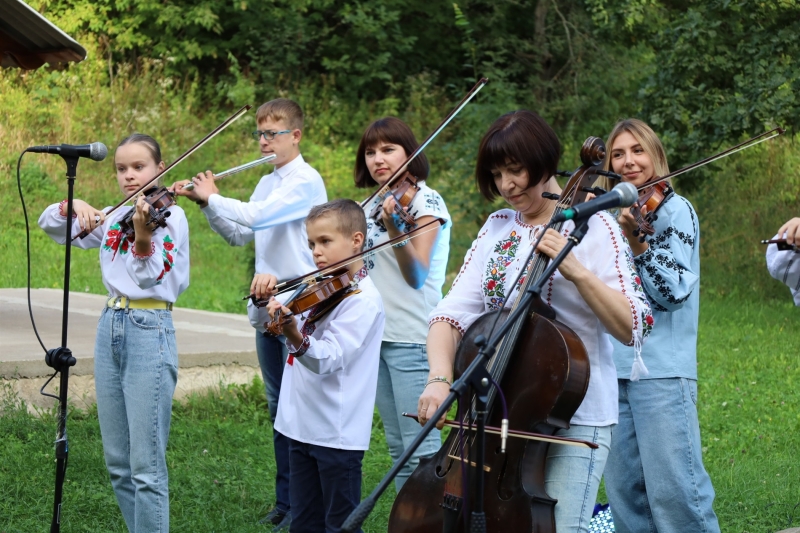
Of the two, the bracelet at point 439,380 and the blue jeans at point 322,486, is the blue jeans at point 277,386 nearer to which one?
the blue jeans at point 322,486

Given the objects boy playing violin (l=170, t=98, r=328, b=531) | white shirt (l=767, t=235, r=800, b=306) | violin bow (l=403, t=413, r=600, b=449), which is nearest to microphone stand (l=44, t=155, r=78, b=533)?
boy playing violin (l=170, t=98, r=328, b=531)

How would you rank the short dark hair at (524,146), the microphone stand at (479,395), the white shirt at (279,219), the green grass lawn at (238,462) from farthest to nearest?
1. the green grass lawn at (238,462)
2. the white shirt at (279,219)
3. the short dark hair at (524,146)
4. the microphone stand at (479,395)

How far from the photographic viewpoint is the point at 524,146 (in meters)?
2.74

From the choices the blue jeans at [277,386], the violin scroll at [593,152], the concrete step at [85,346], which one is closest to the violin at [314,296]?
the violin scroll at [593,152]

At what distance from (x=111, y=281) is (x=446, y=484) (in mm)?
1653

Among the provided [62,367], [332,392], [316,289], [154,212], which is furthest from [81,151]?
[332,392]

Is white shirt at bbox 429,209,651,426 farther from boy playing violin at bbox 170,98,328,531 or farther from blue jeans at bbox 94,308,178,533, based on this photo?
boy playing violin at bbox 170,98,328,531

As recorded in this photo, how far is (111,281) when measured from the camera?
12.0ft

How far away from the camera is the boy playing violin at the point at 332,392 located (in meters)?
3.24

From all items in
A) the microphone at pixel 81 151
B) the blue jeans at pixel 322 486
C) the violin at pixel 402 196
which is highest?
the microphone at pixel 81 151

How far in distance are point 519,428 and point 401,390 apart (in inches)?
56.8

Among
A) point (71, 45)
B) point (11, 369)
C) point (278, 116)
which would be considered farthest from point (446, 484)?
point (11, 369)

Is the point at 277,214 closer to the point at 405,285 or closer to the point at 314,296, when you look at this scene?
the point at 405,285

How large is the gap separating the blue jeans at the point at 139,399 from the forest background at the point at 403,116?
0.83 metres
